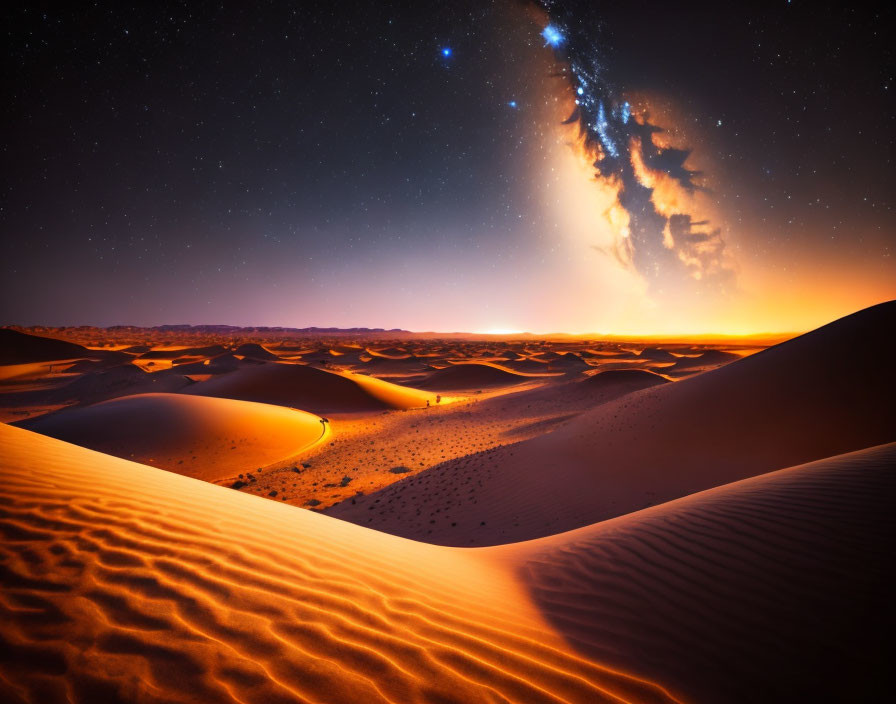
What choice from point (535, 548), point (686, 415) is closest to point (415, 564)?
point (535, 548)

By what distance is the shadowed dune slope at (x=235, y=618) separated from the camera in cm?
158

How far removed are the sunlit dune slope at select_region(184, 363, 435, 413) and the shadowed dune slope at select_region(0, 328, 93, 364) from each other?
105ft

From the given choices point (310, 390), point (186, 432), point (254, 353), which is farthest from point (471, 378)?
point (254, 353)

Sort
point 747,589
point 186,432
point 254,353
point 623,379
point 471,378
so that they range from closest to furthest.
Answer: point 747,589, point 186,432, point 623,379, point 471,378, point 254,353

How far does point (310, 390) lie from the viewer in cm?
2150

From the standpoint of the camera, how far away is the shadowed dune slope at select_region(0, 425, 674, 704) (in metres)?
1.58

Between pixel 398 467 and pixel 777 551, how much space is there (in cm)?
881

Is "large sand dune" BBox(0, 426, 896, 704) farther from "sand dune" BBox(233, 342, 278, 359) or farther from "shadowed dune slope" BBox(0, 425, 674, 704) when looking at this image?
"sand dune" BBox(233, 342, 278, 359)

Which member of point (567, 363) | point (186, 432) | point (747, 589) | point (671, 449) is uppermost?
point (567, 363)

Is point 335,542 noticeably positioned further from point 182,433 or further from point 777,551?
point 182,433

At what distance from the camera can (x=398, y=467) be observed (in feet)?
34.8

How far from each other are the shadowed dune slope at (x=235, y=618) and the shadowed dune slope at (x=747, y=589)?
335 millimetres

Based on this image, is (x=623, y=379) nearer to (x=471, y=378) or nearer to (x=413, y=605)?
(x=471, y=378)

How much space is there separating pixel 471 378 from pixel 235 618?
28.2 metres
